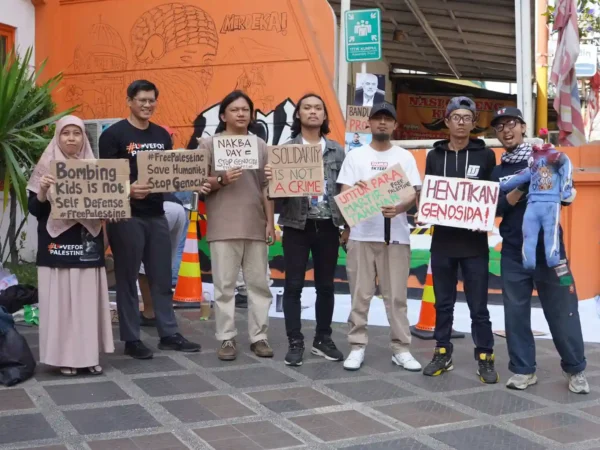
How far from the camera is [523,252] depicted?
A: 4922 mm

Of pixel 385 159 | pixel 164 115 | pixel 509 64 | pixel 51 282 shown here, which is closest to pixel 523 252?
pixel 385 159

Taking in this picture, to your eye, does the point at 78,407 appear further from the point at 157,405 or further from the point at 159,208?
the point at 159,208

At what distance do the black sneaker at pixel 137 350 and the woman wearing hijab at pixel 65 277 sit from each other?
54 centimetres

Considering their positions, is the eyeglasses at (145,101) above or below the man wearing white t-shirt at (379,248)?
above

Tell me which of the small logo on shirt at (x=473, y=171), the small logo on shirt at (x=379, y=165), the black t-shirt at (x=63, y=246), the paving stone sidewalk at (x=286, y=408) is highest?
the small logo on shirt at (x=379, y=165)

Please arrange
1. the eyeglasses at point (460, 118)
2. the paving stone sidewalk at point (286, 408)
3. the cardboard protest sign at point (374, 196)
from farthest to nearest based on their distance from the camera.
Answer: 1. the cardboard protest sign at point (374, 196)
2. the eyeglasses at point (460, 118)
3. the paving stone sidewalk at point (286, 408)

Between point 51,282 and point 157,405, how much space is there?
4.24ft

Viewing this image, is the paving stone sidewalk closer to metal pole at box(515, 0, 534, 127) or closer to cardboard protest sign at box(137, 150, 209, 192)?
cardboard protest sign at box(137, 150, 209, 192)

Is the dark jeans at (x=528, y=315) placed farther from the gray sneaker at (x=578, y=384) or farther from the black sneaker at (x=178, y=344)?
the black sneaker at (x=178, y=344)

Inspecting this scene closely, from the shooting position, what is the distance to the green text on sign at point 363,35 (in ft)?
26.5

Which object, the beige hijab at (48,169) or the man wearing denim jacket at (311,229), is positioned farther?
the man wearing denim jacket at (311,229)

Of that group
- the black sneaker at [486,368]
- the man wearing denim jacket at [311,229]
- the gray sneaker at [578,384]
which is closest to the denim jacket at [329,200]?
the man wearing denim jacket at [311,229]

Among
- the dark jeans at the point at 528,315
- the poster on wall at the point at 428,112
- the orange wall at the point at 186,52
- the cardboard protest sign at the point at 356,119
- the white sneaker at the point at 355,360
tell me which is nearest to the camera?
the dark jeans at the point at 528,315

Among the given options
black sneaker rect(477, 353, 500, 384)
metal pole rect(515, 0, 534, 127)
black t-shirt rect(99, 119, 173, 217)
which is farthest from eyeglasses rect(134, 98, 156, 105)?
metal pole rect(515, 0, 534, 127)
